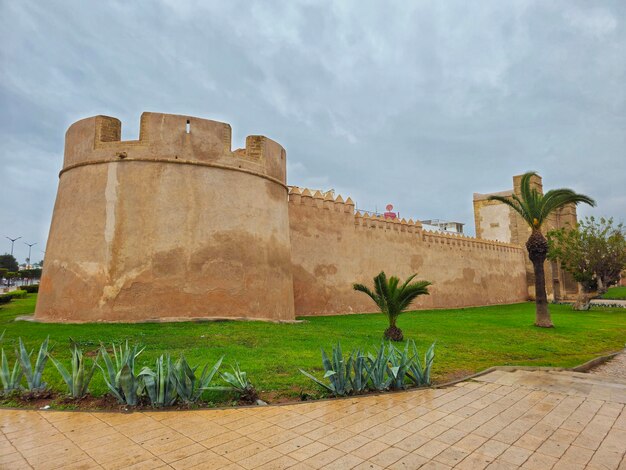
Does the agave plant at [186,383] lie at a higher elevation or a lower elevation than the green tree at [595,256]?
lower

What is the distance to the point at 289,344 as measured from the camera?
826 centimetres

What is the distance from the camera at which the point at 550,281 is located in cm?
2994

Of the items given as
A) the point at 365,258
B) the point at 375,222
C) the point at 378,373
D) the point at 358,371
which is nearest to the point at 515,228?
the point at 375,222

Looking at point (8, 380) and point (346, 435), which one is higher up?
point (8, 380)

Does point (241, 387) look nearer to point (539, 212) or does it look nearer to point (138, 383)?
point (138, 383)

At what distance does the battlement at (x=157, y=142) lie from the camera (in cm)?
1091

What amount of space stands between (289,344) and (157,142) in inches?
Result: 268

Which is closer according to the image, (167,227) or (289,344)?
(289,344)

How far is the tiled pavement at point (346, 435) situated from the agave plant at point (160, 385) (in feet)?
Result: 0.60

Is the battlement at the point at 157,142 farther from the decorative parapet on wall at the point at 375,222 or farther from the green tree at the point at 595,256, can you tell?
the green tree at the point at 595,256

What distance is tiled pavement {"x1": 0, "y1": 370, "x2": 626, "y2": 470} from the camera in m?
3.23

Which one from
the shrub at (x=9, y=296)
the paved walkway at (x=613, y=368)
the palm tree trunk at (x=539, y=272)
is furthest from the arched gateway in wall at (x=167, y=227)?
the shrub at (x=9, y=296)

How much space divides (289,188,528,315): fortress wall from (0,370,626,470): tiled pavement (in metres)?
10.6

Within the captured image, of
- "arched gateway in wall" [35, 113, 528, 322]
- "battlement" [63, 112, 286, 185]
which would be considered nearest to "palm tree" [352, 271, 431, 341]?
"arched gateway in wall" [35, 113, 528, 322]
